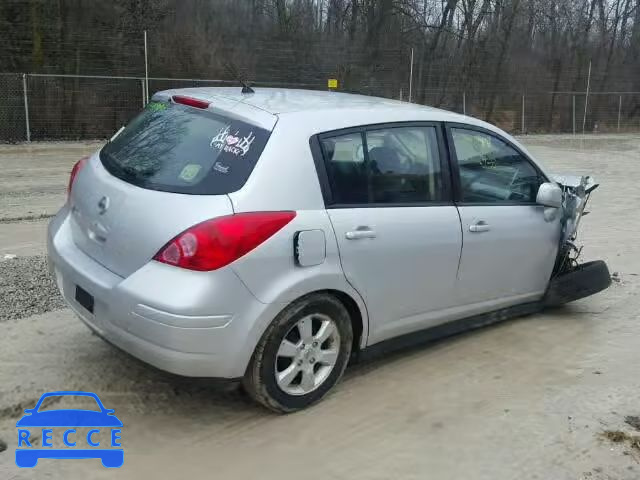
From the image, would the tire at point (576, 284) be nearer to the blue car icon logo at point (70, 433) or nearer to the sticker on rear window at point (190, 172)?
the sticker on rear window at point (190, 172)

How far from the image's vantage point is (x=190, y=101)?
3.97 metres

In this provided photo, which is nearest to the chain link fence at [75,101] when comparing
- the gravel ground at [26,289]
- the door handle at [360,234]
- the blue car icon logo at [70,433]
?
the gravel ground at [26,289]

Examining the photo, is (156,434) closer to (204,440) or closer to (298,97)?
(204,440)

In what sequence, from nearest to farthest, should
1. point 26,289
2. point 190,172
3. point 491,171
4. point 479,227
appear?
point 190,172
point 479,227
point 491,171
point 26,289

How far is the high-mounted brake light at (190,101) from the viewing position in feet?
12.7

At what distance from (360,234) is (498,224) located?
123cm

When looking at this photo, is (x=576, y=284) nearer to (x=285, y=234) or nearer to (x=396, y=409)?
(x=396, y=409)

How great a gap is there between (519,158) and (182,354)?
9.40ft

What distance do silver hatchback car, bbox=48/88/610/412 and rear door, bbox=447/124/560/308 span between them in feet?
0.05

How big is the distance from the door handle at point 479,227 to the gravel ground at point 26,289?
9.84 feet

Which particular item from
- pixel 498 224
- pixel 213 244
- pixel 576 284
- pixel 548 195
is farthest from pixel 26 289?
pixel 576 284

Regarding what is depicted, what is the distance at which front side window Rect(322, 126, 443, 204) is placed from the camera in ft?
12.3

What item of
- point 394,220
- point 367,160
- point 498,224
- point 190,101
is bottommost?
point 498,224

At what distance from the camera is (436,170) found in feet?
13.9
